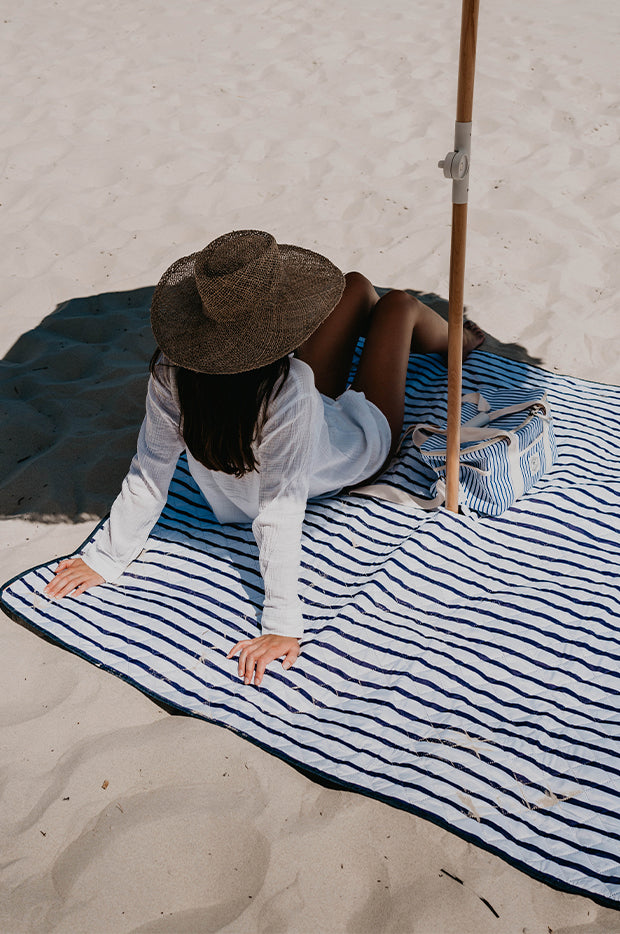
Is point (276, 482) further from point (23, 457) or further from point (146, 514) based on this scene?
point (23, 457)

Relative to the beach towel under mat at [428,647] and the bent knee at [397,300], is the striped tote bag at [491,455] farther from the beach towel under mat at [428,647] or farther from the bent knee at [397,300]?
the bent knee at [397,300]

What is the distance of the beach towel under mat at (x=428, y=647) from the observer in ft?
5.92

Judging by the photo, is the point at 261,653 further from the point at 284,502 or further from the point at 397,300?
the point at 397,300

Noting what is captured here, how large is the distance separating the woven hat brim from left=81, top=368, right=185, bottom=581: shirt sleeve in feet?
0.58

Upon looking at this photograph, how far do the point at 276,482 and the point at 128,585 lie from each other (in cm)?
69

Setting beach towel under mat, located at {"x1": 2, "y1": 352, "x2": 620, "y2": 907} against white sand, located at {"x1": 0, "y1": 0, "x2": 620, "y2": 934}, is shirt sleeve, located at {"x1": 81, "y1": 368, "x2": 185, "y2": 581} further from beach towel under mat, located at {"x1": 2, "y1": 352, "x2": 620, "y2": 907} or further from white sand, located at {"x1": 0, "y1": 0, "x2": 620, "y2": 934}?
white sand, located at {"x1": 0, "y1": 0, "x2": 620, "y2": 934}

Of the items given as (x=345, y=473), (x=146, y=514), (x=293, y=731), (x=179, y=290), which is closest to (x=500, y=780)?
(x=293, y=731)

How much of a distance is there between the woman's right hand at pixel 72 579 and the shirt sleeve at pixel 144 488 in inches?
0.8

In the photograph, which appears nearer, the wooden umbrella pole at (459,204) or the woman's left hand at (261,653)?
the wooden umbrella pole at (459,204)

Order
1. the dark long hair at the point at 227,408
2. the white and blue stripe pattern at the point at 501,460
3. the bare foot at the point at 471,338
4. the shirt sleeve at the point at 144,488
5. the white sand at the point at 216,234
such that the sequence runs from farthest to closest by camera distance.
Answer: the bare foot at the point at 471,338, the white and blue stripe pattern at the point at 501,460, the shirt sleeve at the point at 144,488, the dark long hair at the point at 227,408, the white sand at the point at 216,234

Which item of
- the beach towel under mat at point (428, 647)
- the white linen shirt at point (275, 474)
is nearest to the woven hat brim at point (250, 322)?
the white linen shirt at point (275, 474)

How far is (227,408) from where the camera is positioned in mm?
1918

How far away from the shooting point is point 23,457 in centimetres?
298

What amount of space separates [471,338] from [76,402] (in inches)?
64.0
